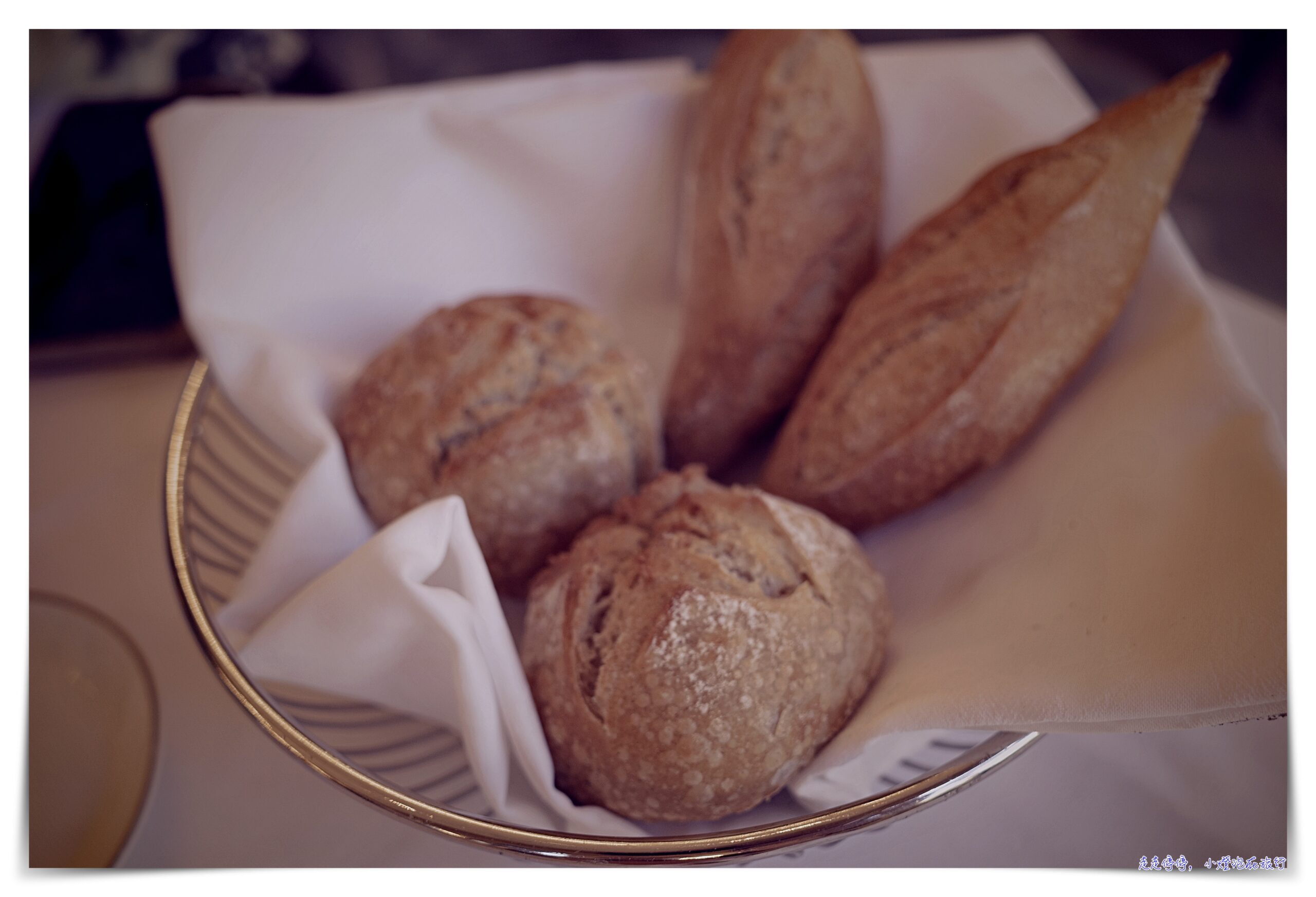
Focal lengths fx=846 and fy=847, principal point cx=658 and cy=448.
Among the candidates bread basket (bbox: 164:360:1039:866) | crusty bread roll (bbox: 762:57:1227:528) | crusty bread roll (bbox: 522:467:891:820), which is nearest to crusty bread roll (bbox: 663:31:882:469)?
crusty bread roll (bbox: 762:57:1227:528)

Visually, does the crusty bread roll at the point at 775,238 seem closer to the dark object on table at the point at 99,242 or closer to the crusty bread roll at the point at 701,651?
the crusty bread roll at the point at 701,651

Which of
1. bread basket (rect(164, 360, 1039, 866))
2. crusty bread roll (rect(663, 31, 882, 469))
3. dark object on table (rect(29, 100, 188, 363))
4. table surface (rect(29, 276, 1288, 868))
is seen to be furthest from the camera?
dark object on table (rect(29, 100, 188, 363))

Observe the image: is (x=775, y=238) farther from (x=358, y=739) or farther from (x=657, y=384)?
(x=358, y=739)

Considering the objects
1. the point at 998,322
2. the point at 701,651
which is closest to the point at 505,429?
the point at 701,651

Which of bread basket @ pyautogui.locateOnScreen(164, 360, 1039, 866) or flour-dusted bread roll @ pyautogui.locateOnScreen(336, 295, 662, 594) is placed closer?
bread basket @ pyautogui.locateOnScreen(164, 360, 1039, 866)

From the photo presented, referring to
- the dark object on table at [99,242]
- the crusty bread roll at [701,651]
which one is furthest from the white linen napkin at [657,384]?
the dark object on table at [99,242]

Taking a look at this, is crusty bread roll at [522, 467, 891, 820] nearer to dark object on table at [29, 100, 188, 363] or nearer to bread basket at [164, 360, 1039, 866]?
bread basket at [164, 360, 1039, 866]

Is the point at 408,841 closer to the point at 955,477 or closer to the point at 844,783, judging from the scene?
the point at 844,783
